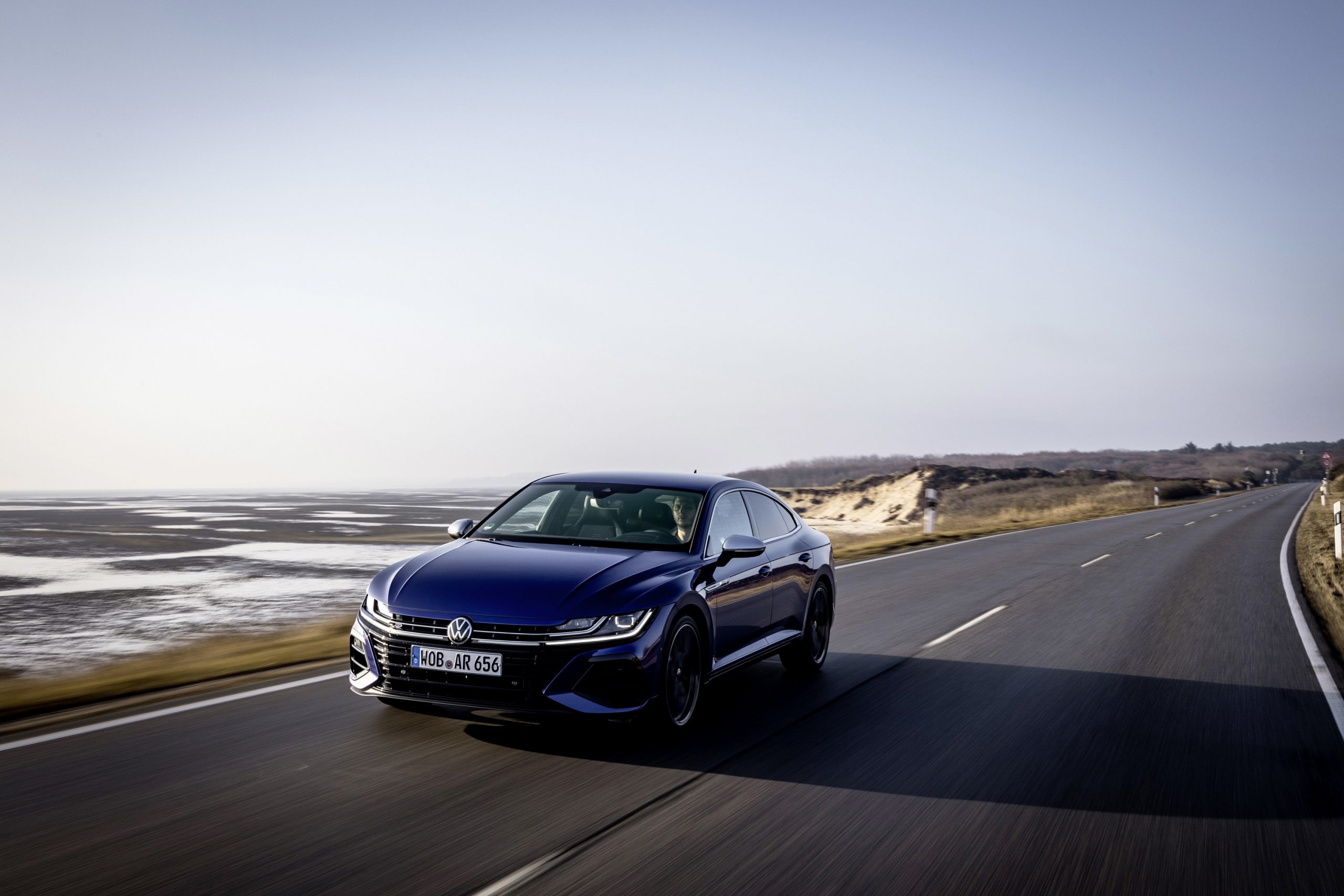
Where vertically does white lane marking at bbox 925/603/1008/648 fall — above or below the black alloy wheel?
below

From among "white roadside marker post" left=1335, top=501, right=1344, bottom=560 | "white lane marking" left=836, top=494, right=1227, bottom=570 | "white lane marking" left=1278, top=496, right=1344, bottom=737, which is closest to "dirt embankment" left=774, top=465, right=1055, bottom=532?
"white lane marking" left=836, top=494, right=1227, bottom=570

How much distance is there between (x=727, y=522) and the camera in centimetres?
748

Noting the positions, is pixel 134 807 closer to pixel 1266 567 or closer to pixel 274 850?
pixel 274 850

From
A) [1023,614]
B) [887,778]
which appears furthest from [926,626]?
[887,778]

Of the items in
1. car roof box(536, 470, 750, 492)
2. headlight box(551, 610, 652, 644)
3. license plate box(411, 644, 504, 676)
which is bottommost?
license plate box(411, 644, 504, 676)

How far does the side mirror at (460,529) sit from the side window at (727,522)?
1667 mm

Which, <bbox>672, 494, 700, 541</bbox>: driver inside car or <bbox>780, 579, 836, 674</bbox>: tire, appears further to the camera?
<bbox>780, 579, 836, 674</bbox>: tire

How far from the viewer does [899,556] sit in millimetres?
20078

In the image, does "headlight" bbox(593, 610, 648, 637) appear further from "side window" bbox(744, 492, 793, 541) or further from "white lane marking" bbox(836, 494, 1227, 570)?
"white lane marking" bbox(836, 494, 1227, 570)

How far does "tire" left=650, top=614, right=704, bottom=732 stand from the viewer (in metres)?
6.04

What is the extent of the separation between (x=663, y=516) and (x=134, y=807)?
3.60 m

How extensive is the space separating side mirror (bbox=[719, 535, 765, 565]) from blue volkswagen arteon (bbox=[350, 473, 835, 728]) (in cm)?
2

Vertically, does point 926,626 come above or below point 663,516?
below

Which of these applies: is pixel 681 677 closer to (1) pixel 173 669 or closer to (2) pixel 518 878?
(2) pixel 518 878
